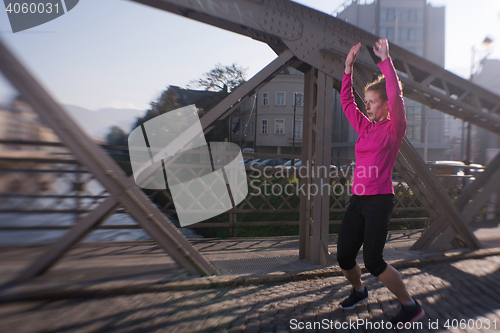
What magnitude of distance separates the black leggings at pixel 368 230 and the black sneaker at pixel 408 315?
35 centimetres

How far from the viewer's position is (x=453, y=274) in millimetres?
3994

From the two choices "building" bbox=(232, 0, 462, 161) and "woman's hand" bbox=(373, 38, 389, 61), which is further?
"building" bbox=(232, 0, 462, 161)

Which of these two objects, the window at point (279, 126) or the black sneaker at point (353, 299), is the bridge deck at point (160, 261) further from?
the window at point (279, 126)

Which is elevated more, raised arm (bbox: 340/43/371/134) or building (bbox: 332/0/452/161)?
building (bbox: 332/0/452/161)

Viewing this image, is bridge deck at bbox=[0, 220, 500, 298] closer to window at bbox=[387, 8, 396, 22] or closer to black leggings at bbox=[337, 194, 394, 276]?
black leggings at bbox=[337, 194, 394, 276]

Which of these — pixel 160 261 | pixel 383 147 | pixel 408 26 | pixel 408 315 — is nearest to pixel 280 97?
pixel 408 26

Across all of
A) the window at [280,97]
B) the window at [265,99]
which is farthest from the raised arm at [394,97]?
the window at [265,99]

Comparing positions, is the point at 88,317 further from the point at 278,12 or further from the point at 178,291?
the point at 278,12

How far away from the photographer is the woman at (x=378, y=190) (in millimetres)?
2578

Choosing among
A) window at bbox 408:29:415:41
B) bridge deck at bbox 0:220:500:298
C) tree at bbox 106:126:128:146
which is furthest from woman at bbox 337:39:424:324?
window at bbox 408:29:415:41

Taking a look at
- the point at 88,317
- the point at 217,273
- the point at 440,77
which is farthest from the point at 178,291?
the point at 440,77

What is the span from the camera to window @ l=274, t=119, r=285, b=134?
136 ft

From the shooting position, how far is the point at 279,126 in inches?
1657

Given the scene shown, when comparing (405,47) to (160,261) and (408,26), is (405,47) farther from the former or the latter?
(160,261)
